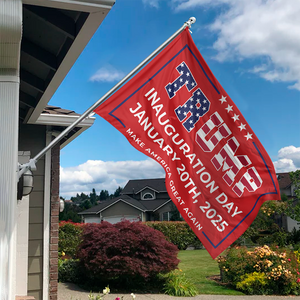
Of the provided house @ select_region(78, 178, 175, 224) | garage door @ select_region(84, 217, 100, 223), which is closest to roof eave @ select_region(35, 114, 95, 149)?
house @ select_region(78, 178, 175, 224)

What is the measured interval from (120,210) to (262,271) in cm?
2733

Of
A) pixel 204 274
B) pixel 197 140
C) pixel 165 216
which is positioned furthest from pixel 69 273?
pixel 165 216

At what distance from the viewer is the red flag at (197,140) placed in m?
4.12

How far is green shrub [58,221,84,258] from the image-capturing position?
17906mm

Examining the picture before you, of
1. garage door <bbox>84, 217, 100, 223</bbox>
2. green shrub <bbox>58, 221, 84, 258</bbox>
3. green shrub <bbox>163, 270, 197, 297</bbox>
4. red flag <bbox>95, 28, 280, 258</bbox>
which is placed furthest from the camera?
garage door <bbox>84, 217, 100, 223</bbox>

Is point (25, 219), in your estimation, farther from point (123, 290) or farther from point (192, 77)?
point (123, 290)

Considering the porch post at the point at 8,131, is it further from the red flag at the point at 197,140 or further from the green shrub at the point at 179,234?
the green shrub at the point at 179,234

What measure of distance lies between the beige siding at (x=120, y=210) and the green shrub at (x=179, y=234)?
1257 cm

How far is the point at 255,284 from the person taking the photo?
10805 millimetres

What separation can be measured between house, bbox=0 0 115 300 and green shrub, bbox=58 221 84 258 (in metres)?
11.5

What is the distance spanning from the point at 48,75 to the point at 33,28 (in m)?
0.78

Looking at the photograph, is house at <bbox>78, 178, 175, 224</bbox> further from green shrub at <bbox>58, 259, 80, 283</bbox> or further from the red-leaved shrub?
the red-leaved shrub

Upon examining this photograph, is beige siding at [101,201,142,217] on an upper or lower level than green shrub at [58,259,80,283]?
upper

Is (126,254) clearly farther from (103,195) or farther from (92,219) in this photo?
(103,195)
